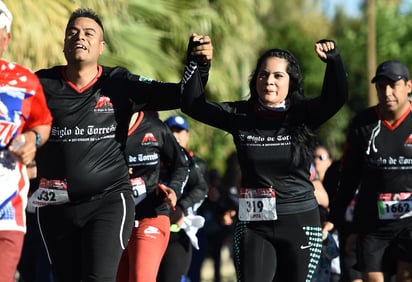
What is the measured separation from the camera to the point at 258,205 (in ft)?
24.2

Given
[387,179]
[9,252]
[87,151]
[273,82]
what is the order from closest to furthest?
[9,252]
[87,151]
[273,82]
[387,179]

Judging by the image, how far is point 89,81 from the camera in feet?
23.8

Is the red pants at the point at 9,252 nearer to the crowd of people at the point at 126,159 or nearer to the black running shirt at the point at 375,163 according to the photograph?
the crowd of people at the point at 126,159

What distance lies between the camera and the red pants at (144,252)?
328 inches

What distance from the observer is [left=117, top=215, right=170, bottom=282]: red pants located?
8.33 meters

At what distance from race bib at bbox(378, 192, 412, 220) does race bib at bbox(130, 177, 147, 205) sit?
1.93 meters

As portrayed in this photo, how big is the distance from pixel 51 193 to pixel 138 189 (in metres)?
1.81

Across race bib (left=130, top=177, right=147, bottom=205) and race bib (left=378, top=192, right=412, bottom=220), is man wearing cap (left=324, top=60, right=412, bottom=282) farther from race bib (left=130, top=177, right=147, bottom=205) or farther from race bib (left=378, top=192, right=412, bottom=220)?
race bib (left=130, top=177, right=147, bottom=205)

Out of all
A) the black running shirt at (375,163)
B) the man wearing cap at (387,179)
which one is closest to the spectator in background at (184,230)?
the black running shirt at (375,163)

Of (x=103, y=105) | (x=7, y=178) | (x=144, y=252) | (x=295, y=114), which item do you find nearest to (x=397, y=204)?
(x=295, y=114)

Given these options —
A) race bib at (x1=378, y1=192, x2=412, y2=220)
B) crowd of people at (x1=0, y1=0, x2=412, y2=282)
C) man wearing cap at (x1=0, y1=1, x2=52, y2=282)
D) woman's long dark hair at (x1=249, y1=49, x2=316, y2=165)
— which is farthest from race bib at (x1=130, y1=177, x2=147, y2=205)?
man wearing cap at (x1=0, y1=1, x2=52, y2=282)

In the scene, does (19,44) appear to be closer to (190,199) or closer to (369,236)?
(190,199)

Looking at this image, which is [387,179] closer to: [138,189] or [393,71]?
[393,71]

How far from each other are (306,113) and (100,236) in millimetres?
1670
